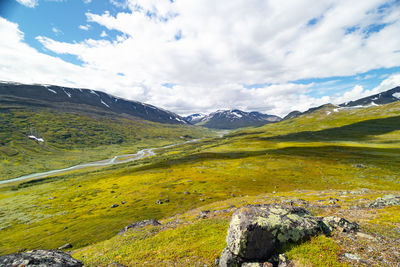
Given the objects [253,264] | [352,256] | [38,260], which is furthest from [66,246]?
[352,256]

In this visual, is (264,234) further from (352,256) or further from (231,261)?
(352,256)

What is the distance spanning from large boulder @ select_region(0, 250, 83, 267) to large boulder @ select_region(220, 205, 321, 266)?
15061 millimetres

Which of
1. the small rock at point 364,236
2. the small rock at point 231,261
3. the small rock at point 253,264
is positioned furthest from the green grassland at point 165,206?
the small rock at point 364,236

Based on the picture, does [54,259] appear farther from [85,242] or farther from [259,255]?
[85,242]

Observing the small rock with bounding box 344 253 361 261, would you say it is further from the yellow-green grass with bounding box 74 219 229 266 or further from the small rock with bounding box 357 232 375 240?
the yellow-green grass with bounding box 74 219 229 266

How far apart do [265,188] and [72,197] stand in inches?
4018

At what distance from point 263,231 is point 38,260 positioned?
2026 cm

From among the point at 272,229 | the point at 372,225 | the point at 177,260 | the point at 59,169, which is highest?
the point at 272,229

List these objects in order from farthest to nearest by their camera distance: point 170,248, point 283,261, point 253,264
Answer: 1. point 170,248
2. point 253,264
3. point 283,261

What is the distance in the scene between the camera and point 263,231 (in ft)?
48.9

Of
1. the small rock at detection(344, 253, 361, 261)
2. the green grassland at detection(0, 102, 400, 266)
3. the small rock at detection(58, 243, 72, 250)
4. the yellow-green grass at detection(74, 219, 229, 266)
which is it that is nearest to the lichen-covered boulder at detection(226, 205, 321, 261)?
the green grassland at detection(0, 102, 400, 266)

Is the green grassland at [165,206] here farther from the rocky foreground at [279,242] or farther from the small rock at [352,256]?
the rocky foreground at [279,242]

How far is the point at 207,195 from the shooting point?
6894 centimetres

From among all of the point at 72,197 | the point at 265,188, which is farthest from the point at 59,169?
the point at 265,188
